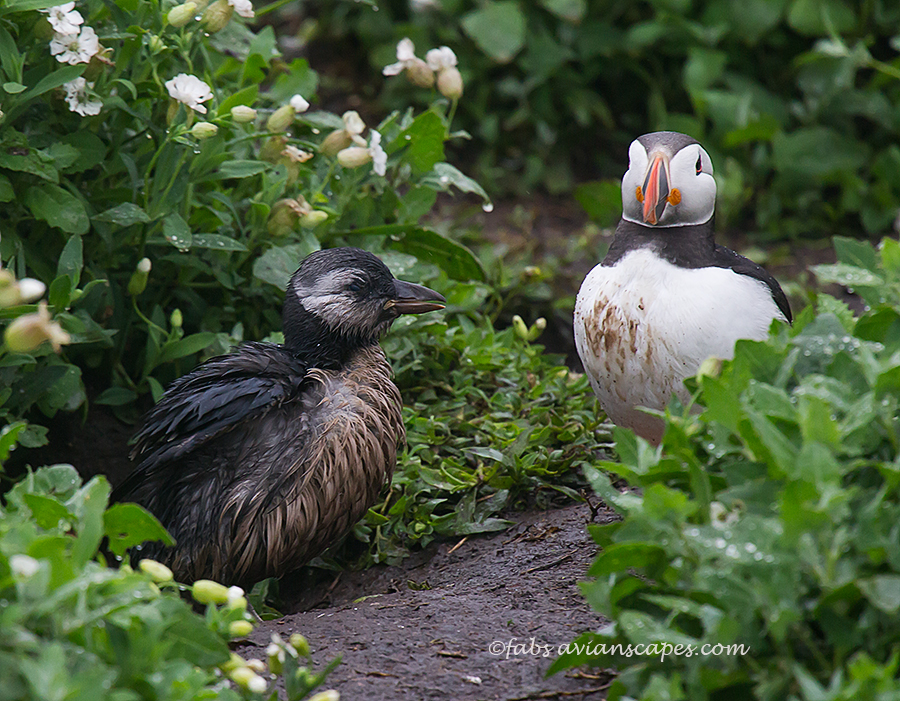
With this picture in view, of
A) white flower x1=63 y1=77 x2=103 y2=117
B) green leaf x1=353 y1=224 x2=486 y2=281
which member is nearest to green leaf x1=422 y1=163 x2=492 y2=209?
green leaf x1=353 y1=224 x2=486 y2=281

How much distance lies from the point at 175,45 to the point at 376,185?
1016mm

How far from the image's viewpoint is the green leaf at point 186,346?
11.6 ft

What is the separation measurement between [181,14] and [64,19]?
1.12ft

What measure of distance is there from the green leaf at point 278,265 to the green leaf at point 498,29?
280cm

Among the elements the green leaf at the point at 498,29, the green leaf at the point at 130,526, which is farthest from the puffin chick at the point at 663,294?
the green leaf at the point at 498,29

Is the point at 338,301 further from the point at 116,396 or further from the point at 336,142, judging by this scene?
the point at 116,396

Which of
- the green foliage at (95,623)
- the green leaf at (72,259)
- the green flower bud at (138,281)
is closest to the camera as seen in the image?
the green foliage at (95,623)

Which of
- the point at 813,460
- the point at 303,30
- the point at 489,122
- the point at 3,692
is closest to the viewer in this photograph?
the point at 3,692

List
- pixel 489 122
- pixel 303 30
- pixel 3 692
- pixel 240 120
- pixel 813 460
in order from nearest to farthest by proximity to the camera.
Answer: pixel 3 692, pixel 813 460, pixel 240 120, pixel 489 122, pixel 303 30

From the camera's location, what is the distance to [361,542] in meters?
3.56

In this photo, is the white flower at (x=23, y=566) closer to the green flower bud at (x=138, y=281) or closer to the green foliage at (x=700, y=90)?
the green flower bud at (x=138, y=281)

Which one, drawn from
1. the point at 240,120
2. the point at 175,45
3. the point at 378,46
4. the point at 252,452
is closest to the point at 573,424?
the point at 252,452

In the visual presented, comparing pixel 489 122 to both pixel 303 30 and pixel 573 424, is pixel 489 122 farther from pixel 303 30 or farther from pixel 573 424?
pixel 573 424

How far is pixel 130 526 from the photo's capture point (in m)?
2.03
